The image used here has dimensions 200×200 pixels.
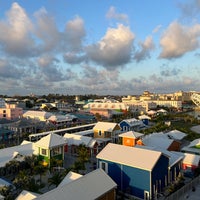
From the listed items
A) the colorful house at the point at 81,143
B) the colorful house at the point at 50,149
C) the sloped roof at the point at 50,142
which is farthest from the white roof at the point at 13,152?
the colorful house at the point at 81,143

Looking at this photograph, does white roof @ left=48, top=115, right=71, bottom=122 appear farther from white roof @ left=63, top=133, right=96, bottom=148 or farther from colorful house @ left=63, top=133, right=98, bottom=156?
colorful house @ left=63, top=133, right=98, bottom=156

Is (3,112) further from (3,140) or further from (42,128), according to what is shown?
(3,140)

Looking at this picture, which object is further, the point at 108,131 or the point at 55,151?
the point at 108,131

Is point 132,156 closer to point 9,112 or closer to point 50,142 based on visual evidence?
point 50,142

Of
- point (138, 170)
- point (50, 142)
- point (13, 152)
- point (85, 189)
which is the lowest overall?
point (13, 152)

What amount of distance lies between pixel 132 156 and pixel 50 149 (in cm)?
817

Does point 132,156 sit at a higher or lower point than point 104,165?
higher

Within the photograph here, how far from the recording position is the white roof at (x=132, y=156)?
15.5 metres

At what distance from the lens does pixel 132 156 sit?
16.4 metres

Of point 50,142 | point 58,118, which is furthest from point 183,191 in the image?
point 58,118

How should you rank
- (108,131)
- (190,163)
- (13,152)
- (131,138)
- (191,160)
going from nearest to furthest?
(190,163) < (191,160) < (13,152) < (131,138) < (108,131)

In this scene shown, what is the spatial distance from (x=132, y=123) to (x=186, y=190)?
2381cm

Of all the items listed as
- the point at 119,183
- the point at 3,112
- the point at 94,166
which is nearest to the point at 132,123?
the point at 94,166

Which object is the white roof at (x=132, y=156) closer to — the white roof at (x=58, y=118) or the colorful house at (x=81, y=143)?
the colorful house at (x=81, y=143)
